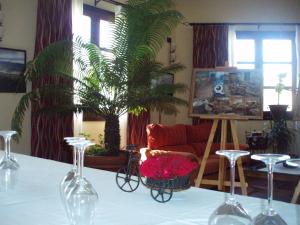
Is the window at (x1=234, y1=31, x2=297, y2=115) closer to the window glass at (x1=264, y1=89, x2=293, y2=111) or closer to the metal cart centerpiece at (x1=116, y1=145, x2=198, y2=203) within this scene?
the window glass at (x1=264, y1=89, x2=293, y2=111)

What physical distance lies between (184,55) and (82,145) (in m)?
7.35

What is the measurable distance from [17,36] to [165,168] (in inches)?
164

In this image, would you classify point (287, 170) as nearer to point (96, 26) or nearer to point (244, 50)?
point (244, 50)

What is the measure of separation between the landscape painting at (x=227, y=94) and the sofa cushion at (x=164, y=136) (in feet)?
4.95

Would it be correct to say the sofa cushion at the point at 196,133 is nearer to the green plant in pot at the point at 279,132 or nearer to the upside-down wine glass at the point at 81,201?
the green plant in pot at the point at 279,132

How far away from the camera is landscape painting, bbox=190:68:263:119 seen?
13.1ft

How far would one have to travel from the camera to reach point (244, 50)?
809 cm

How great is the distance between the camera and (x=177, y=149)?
607 cm

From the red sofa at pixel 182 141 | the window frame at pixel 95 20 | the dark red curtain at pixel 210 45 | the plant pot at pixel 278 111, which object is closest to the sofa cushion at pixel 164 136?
the red sofa at pixel 182 141

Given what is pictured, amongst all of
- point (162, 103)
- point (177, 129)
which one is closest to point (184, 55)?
point (177, 129)

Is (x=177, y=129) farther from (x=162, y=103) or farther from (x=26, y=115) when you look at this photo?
(x=26, y=115)

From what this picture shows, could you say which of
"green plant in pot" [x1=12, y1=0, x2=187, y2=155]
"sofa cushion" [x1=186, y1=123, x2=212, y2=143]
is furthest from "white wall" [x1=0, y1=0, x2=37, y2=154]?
"sofa cushion" [x1=186, y1=123, x2=212, y2=143]

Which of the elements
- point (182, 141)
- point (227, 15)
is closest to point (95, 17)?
point (182, 141)

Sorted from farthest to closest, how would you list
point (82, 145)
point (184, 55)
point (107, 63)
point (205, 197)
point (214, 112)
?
point (184, 55), point (107, 63), point (214, 112), point (205, 197), point (82, 145)
